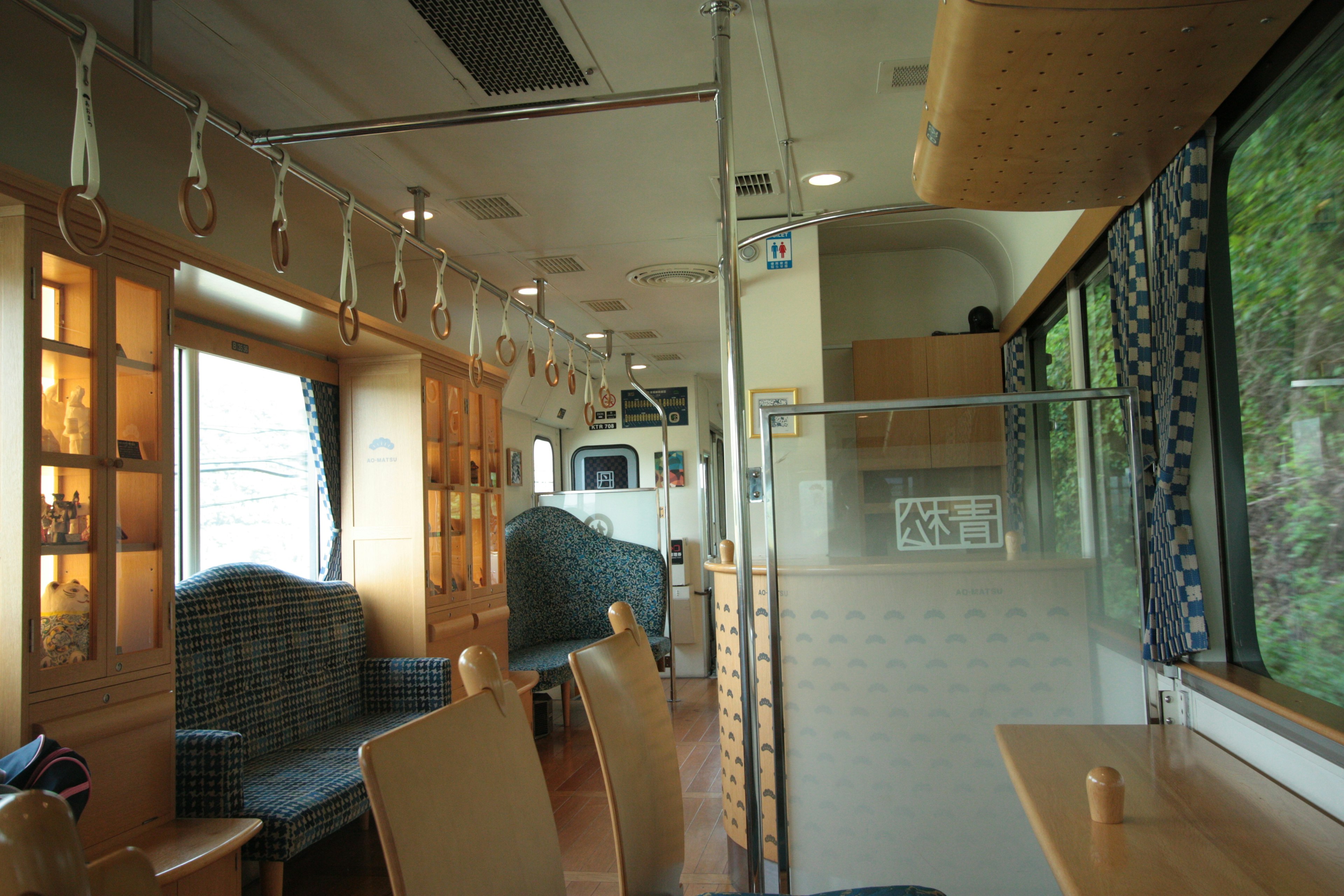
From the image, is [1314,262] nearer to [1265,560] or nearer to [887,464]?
[1265,560]

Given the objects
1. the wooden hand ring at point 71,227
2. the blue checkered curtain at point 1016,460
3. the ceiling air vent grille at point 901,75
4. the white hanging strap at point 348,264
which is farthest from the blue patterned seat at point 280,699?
the ceiling air vent grille at point 901,75

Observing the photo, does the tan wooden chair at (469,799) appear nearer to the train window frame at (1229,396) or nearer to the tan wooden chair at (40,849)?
Result: the tan wooden chair at (40,849)

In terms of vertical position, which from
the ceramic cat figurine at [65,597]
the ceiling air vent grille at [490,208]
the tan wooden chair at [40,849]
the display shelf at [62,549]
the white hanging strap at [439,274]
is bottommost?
the ceramic cat figurine at [65,597]

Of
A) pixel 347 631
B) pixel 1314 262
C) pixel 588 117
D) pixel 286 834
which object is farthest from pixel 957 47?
pixel 347 631

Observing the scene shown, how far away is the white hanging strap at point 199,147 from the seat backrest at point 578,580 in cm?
471

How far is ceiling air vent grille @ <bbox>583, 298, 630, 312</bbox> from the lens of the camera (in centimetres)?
629

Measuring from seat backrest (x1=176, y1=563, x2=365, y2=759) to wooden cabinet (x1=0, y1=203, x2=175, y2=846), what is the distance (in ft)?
1.97

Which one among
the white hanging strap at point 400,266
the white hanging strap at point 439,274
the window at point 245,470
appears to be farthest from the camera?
the window at point 245,470

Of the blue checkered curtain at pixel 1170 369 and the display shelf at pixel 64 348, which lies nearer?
the blue checkered curtain at pixel 1170 369

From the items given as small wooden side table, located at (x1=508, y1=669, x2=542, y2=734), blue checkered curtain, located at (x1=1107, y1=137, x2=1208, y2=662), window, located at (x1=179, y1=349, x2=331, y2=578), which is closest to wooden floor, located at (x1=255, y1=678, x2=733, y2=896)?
small wooden side table, located at (x1=508, y1=669, x2=542, y2=734)

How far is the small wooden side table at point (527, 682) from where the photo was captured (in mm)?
4859

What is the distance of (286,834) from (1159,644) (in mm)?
2602

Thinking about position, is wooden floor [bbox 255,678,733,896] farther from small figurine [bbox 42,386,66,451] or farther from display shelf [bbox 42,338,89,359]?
display shelf [bbox 42,338,89,359]

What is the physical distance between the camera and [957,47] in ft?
4.47
